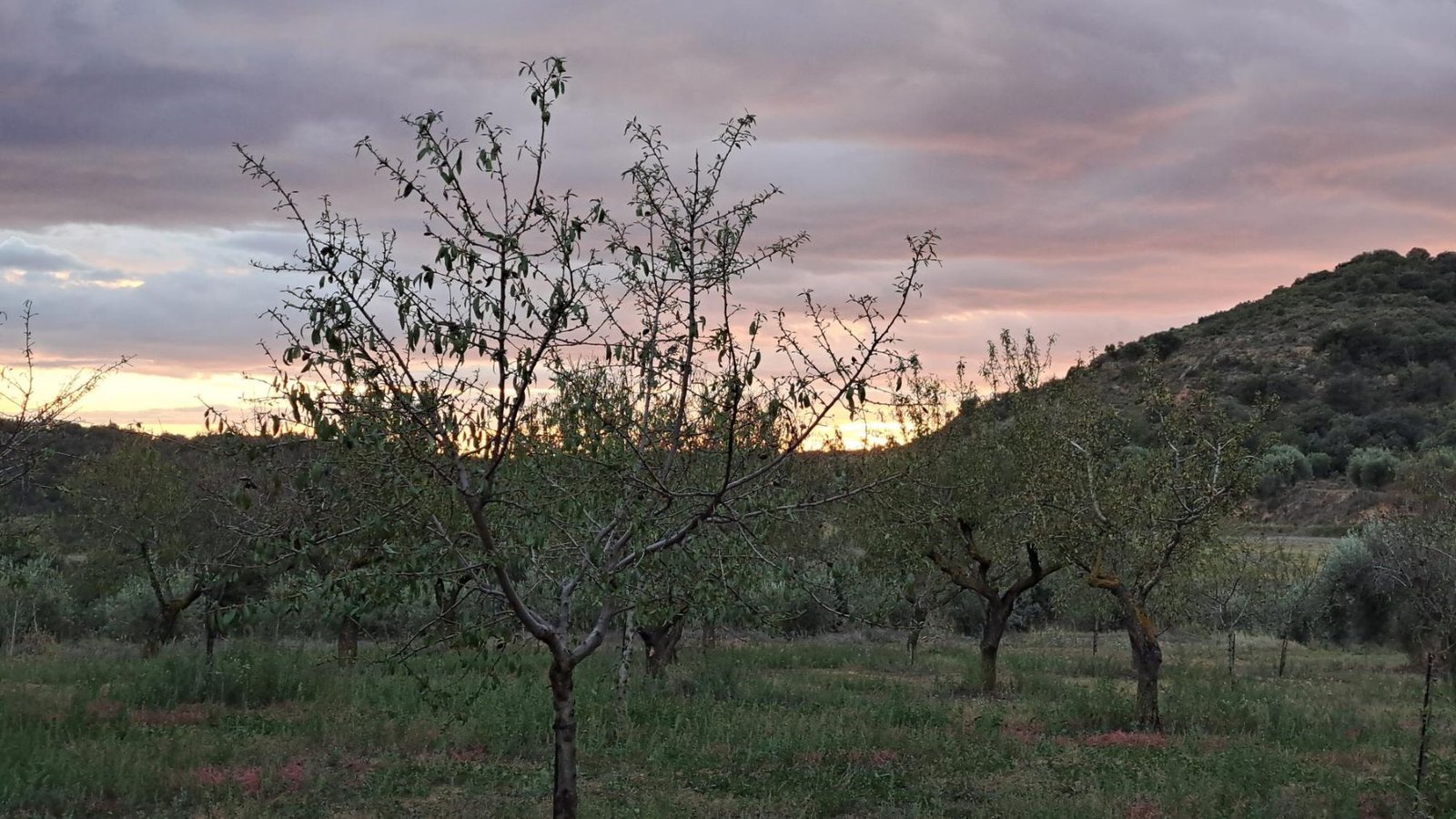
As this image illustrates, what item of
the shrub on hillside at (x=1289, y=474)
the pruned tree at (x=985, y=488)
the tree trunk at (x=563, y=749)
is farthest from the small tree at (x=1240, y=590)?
the shrub on hillside at (x=1289, y=474)

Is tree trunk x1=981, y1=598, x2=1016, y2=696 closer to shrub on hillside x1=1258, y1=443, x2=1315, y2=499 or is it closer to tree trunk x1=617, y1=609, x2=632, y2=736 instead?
tree trunk x1=617, y1=609, x2=632, y2=736

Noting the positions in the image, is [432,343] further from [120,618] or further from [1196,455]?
[120,618]

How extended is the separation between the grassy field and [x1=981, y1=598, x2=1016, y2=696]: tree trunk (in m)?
0.71

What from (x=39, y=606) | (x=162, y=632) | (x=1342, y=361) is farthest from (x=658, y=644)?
(x=1342, y=361)

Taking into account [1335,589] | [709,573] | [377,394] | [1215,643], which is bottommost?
[1215,643]

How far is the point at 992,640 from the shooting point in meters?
26.9

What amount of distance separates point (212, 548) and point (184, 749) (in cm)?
1833

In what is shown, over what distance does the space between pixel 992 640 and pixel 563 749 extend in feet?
65.3

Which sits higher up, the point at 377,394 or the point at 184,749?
the point at 377,394

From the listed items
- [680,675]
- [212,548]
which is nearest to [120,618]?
[212,548]

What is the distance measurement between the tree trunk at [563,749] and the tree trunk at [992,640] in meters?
19.0

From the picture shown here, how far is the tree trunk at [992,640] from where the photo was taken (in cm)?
2649

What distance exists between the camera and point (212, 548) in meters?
31.7

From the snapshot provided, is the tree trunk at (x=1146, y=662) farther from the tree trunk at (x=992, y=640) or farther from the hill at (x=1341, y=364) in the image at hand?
the hill at (x=1341, y=364)
